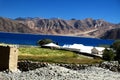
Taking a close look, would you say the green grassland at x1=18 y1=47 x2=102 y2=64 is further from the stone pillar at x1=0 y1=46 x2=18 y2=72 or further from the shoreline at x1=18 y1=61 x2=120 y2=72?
the stone pillar at x1=0 y1=46 x2=18 y2=72

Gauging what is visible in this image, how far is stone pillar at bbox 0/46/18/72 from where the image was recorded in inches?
1517

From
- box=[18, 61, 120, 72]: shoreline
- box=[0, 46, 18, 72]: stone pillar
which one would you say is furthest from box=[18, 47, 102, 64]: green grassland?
box=[0, 46, 18, 72]: stone pillar

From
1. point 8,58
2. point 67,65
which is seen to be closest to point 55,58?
point 67,65

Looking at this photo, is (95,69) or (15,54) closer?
(15,54)

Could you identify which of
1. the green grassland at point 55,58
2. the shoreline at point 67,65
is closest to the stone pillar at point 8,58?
the shoreline at point 67,65

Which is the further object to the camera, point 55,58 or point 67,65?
point 55,58

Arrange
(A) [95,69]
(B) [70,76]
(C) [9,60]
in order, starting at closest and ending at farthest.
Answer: (B) [70,76] → (C) [9,60] → (A) [95,69]

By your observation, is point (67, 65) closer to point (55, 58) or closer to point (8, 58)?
point (55, 58)

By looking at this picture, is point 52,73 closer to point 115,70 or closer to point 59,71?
point 59,71

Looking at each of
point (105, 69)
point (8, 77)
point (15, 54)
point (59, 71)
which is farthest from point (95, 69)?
point (8, 77)

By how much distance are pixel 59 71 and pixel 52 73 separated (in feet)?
3.36

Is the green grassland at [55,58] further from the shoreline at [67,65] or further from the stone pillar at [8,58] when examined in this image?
the stone pillar at [8,58]

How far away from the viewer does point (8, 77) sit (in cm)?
3366

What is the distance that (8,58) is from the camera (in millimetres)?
38500
